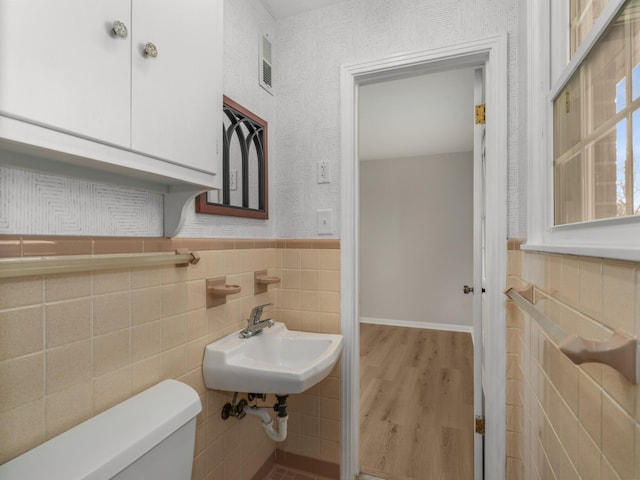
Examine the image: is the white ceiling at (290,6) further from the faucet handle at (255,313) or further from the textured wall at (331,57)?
the faucet handle at (255,313)

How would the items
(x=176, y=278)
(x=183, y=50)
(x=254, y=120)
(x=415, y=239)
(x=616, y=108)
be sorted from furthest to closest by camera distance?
(x=415, y=239)
(x=254, y=120)
(x=176, y=278)
(x=183, y=50)
(x=616, y=108)

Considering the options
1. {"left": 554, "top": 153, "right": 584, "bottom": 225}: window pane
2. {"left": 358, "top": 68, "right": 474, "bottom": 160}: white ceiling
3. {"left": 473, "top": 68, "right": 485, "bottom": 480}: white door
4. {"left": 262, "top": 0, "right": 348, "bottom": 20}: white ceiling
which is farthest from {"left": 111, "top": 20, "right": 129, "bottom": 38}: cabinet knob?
{"left": 358, "top": 68, "right": 474, "bottom": 160}: white ceiling

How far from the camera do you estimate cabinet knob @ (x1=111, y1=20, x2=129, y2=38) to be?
0.66 m

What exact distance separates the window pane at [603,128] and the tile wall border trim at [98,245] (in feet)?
4.00

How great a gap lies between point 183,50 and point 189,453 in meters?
1.15

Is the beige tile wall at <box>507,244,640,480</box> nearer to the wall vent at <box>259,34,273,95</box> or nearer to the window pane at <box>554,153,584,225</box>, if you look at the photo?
the window pane at <box>554,153,584,225</box>

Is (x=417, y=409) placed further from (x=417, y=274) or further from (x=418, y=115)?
(x=418, y=115)

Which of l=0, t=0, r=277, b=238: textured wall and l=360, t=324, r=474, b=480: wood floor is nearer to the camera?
l=0, t=0, r=277, b=238: textured wall

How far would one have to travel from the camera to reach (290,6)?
5.47 ft

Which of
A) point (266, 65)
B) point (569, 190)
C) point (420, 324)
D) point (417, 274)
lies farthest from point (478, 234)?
point (420, 324)

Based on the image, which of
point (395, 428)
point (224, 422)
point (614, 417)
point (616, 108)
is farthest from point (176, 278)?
point (395, 428)

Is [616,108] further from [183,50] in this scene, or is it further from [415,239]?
[415,239]

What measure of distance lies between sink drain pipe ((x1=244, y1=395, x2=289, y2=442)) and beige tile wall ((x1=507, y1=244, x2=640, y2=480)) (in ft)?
2.93

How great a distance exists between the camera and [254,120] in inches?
62.0
